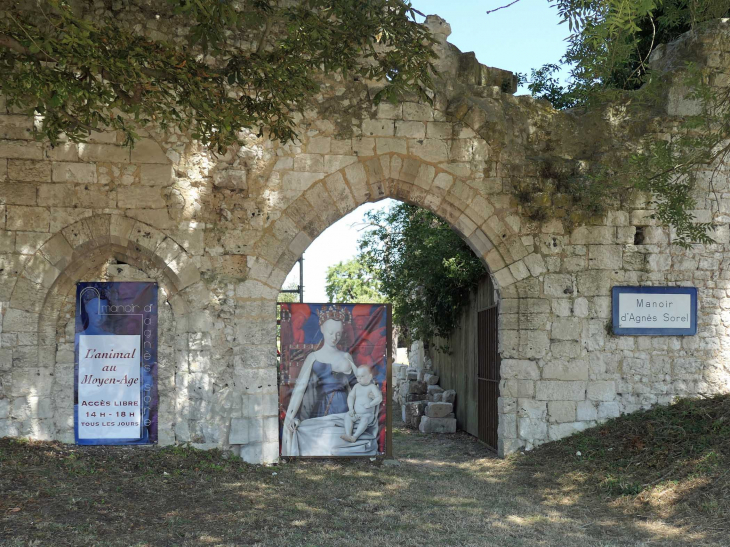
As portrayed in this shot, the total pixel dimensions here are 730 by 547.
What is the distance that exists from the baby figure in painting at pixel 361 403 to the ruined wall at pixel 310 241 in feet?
2.89

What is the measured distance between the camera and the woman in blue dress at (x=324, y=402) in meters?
7.12

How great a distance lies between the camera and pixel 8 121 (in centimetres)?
655

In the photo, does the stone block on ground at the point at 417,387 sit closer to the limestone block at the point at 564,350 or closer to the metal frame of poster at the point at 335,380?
the metal frame of poster at the point at 335,380

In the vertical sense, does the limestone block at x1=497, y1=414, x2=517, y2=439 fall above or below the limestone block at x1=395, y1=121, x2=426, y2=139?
below

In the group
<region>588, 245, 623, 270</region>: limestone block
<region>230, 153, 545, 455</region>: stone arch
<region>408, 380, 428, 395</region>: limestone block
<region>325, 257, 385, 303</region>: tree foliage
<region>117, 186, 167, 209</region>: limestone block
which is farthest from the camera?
<region>325, 257, 385, 303</region>: tree foliage

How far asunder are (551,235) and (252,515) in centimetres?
417

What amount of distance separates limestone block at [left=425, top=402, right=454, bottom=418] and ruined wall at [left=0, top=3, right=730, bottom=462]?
9.03ft

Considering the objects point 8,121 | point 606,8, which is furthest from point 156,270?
point 606,8

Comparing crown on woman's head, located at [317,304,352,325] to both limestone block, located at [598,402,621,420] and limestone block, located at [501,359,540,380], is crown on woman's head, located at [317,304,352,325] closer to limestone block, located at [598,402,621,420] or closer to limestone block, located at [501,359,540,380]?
limestone block, located at [501,359,540,380]

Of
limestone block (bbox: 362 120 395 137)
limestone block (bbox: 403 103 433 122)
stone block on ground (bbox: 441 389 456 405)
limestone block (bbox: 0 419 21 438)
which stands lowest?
stone block on ground (bbox: 441 389 456 405)

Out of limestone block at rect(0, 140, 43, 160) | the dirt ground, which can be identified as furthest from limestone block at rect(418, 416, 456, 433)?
limestone block at rect(0, 140, 43, 160)

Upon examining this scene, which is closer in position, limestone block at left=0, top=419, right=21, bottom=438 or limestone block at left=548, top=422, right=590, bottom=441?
limestone block at left=0, top=419, right=21, bottom=438

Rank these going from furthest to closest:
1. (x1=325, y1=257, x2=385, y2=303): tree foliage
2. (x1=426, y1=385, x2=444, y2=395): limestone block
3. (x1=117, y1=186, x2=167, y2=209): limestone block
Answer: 1. (x1=325, y1=257, x2=385, y2=303): tree foliage
2. (x1=426, y1=385, x2=444, y2=395): limestone block
3. (x1=117, y1=186, x2=167, y2=209): limestone block

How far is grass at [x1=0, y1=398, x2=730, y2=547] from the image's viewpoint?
459 centimetres
